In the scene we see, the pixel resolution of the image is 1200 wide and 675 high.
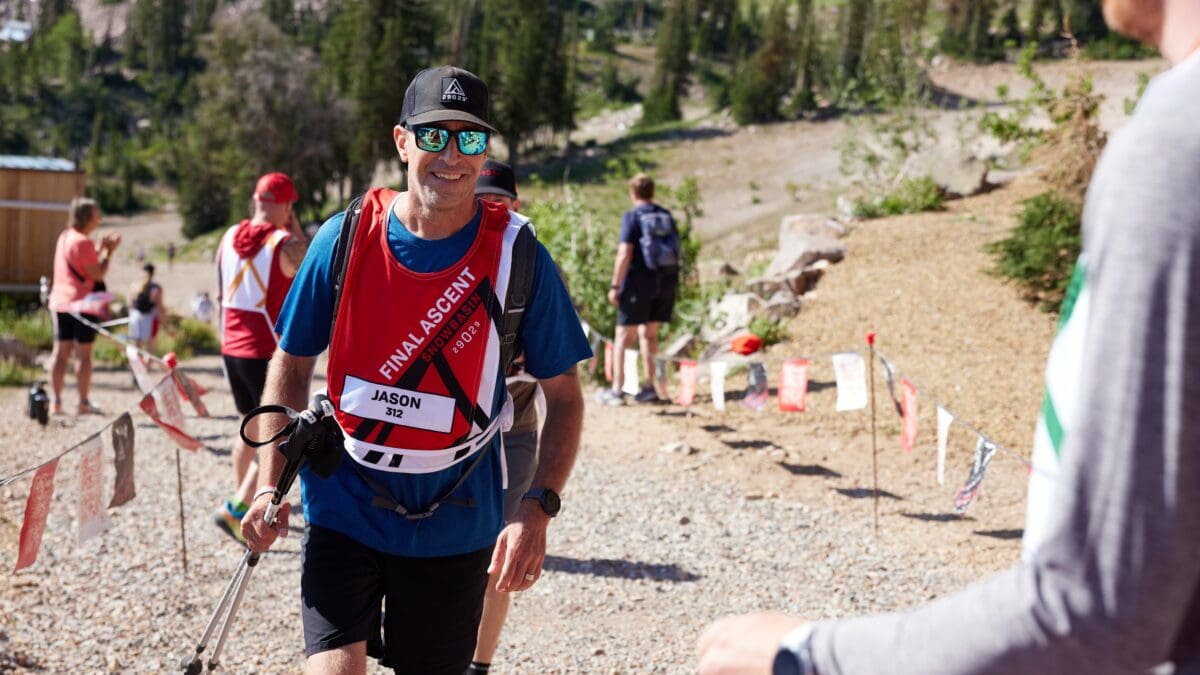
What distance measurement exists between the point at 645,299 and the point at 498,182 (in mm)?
4980

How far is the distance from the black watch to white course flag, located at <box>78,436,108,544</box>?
2957 millimetres

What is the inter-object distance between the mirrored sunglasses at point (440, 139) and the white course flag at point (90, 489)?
2829 mm

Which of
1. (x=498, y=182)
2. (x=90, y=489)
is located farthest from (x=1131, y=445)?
(x=90, y=489)

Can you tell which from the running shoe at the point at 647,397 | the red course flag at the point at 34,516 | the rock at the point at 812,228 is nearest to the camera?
the red course flag at the point at 34,516

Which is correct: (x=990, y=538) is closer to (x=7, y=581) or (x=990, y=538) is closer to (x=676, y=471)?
(x=676, y=471)

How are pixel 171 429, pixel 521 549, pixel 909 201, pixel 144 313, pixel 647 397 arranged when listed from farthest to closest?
1. pixel 909 201
2. pixel 144 313
3. pixel 647 397
4. pixel 171 429
5. pixel 521 549

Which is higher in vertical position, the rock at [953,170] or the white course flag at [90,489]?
the rock at [953,170]

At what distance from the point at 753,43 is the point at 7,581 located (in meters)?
99.6

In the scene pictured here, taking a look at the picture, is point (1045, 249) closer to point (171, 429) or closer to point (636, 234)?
point (636, 234)

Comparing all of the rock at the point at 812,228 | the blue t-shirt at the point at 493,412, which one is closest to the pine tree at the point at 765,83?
the rock at the point at 812,228

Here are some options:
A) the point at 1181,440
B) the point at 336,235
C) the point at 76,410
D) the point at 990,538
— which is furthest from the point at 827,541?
the point at 76,410

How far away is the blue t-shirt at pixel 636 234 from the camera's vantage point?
970 cm

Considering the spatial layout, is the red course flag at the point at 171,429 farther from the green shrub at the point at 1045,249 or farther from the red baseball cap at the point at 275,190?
the green shrub at the point at 1045,249

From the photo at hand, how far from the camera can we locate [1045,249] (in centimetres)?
1152
